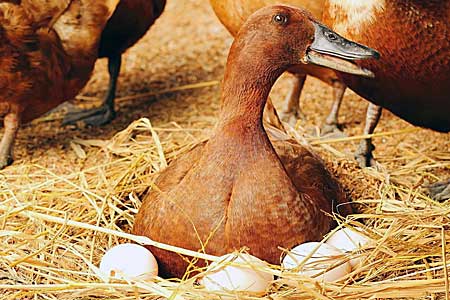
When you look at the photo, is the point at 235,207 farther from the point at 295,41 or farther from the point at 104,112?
the point at 104,112

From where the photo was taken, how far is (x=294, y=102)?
397cm

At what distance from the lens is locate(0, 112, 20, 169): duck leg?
3463mm

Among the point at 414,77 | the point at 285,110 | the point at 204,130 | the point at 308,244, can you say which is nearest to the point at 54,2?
the point at 204,130

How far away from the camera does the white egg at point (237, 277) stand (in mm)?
2201

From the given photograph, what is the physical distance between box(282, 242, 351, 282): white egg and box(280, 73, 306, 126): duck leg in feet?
5.52

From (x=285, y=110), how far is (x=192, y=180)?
1623mm

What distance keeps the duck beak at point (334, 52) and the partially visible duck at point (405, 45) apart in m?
0.50

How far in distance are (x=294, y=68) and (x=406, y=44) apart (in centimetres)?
87

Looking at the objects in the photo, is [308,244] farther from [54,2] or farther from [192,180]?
[54,2]

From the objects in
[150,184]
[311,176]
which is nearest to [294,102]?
[150,184]

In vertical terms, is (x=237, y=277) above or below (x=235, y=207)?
below

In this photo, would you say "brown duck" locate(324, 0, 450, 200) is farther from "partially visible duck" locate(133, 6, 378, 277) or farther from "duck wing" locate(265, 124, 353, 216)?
"partially visible duck" locate(133, 6, 378, 277)

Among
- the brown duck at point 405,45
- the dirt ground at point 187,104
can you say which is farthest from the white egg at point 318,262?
the brown duck at point 405,45

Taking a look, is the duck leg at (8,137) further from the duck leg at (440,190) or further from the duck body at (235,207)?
the duck leg at (440,190)
